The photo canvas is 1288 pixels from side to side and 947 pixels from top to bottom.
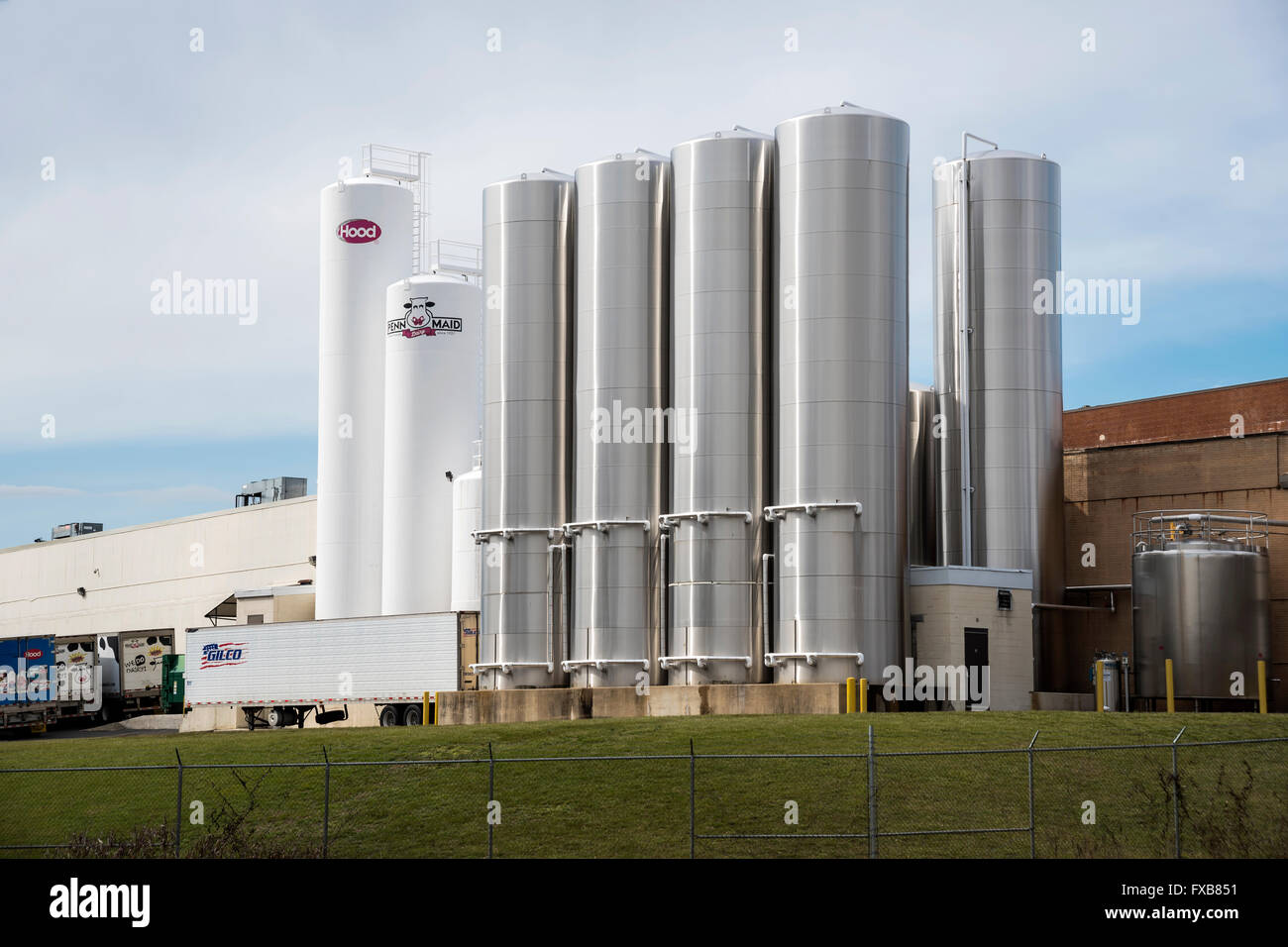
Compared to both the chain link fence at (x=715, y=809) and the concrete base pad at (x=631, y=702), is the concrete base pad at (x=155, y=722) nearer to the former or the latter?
the concrete base pad at (x=631, y=702)

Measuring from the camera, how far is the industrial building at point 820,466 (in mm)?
42312

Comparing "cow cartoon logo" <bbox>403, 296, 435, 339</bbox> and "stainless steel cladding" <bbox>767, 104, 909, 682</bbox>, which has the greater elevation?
"cow cartoon logo" <bbox>403, 296, 435, 339</bbox>

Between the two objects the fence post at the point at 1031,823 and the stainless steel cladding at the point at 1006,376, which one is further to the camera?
the stainless steel cladding at the point at 1006,376

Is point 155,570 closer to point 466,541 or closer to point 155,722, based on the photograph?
point 155,722

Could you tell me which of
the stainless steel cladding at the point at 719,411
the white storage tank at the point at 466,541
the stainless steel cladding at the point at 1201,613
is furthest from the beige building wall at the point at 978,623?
the white storage tank at the point at 466,541

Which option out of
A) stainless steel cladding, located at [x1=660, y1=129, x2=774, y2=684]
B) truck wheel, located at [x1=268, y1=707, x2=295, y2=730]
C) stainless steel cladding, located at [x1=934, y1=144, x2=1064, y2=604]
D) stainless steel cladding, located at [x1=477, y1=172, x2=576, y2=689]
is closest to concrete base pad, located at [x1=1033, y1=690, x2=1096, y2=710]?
stainless steel cladding, located at [x1=934, y1=144, x2=1064, y2=604]

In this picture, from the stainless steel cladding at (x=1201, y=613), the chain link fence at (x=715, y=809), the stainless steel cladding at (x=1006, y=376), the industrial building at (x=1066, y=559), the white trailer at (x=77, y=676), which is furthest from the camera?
the white trailer at (x=77, y=676)

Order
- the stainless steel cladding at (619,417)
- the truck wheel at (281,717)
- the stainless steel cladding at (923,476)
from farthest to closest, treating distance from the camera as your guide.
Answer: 1. the truck wheel at (281,717)
2. the stainless steel cladding at (923,476)
3. the stainless steel cladding at (619,417)

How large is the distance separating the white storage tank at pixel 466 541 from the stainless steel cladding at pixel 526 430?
8.20 metres

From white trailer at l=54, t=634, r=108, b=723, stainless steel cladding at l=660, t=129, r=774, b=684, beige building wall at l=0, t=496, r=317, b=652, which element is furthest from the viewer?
beige building wall at l=0, t=496, r=317, b=652

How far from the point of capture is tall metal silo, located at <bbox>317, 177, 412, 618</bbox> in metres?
62.7

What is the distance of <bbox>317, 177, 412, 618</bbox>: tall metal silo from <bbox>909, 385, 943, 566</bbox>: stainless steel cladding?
77.5 ft

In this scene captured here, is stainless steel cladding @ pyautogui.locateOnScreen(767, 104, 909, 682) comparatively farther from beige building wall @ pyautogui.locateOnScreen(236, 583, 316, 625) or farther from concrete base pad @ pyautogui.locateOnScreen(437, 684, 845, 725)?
beige building wall @ pyautogui.locateOnScreen(236, 583, 316, 625)

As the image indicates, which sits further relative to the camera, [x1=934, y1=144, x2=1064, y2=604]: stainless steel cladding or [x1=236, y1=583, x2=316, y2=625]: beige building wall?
[x1=236, y1=583, x2=316, y2=625]: beige building wall
